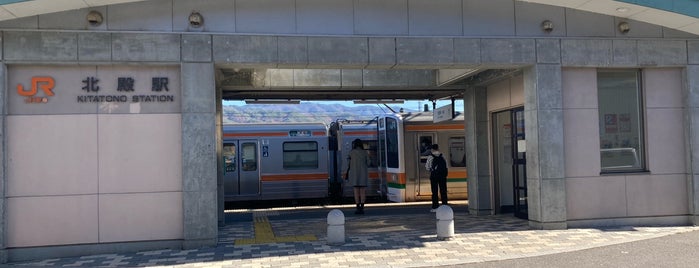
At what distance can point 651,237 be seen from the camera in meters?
9.06

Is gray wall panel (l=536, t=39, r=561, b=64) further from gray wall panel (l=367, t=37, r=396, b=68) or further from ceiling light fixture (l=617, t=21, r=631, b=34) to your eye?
gray wall panel (l=367, t=37, r=396, b=68)

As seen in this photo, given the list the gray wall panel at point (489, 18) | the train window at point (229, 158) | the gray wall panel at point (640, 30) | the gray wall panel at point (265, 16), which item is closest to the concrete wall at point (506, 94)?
the gray wall panel at point (489, 18)

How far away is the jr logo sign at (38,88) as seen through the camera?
8383mm

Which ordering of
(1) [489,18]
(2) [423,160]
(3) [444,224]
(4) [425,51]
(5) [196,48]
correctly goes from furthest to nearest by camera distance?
(2) [423,160], (1) [489,18], (4) [425,51], (3) [444,224], (5) [196,48]

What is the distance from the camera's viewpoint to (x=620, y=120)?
10.4 metres

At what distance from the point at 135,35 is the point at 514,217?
25.6 feet

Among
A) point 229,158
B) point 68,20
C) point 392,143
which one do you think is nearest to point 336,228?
point 68,20

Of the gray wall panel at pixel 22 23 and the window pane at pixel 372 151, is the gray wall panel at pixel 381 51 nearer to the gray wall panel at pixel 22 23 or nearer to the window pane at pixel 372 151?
the gray wall panel at pixel 22 23

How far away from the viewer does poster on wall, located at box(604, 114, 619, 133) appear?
1030 centimetres

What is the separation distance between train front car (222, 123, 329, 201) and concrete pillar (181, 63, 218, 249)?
7555 millimetres

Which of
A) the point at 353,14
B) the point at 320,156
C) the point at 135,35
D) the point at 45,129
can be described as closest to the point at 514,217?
the point at 353,14

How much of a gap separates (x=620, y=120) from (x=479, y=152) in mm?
2949

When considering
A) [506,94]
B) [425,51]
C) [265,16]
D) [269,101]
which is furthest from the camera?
[269,101]

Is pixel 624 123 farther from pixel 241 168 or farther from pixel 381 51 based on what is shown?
pixel 241 168
